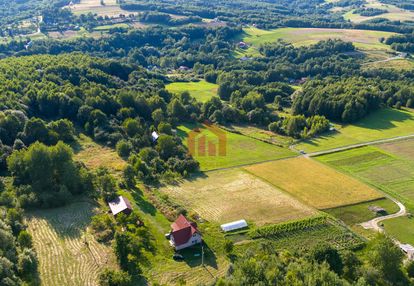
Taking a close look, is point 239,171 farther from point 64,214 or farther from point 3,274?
point 3,274

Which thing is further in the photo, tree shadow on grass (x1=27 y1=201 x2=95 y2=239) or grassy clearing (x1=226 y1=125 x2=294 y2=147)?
grassy clearing (x1=226 y1=125 x2=294 y2=147)

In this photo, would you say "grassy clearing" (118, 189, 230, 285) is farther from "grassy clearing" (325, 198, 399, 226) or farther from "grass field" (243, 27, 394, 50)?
"grass field" (243, 27, 394, 50)

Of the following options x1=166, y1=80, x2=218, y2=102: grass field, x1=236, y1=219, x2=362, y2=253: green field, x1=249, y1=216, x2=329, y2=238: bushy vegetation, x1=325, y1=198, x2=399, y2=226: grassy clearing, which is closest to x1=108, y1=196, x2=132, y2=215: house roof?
x1=236, y1=219, x2=362, y2=253: green field

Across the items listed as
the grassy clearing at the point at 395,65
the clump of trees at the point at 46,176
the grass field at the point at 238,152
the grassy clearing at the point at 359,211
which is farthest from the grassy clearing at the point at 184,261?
the grassy clearing at the point at 395,65

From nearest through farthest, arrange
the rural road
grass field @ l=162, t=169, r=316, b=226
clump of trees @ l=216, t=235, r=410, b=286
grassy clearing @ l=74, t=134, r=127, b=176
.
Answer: clump of trees @ l=216, t=235, r=410, b=286
the rural road
grass field @ l=162, t=169, r=316, b=226
grassy clearing @ l=74, t=134, r=127, b=176

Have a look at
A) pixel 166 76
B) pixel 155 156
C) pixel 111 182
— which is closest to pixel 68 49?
pixel 166 76
